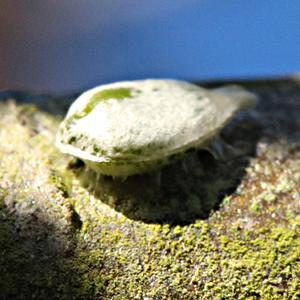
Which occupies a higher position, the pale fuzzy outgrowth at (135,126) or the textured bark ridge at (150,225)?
the pale fuzzy outgrowth at (135,126)

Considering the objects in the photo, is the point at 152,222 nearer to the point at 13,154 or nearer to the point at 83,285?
the point at 83,285

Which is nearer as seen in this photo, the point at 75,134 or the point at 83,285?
the point at 83,285

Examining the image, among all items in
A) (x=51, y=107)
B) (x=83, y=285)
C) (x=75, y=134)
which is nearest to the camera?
(x=83, y=285)

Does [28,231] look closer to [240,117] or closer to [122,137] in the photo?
[122,137]

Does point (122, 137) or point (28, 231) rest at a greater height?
point (122, 137)

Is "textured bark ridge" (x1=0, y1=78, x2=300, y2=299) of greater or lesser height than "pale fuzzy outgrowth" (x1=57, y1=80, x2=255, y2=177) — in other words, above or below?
below

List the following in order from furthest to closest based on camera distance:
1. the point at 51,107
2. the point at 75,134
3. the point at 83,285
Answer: the point at 51,107 < the point at 75,134 < the point at 83,285

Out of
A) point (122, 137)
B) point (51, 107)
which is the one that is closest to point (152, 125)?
point (122, 137)

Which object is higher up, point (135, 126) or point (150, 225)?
point (135, 126)
